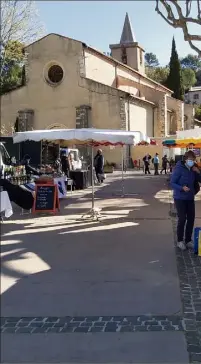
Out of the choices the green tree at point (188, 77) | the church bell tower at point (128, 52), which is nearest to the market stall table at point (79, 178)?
the church bell tower at point (128, 52)

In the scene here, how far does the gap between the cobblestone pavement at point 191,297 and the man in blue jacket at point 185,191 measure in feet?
1.14

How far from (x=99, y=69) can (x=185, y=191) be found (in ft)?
122

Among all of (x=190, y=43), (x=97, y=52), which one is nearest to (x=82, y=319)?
(x=190, y=43)

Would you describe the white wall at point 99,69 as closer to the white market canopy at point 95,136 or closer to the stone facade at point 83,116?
the stone facade at point 83,116

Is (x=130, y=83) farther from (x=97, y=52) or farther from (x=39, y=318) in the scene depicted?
(x=39, y=318)

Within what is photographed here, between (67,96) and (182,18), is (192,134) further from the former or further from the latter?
(67,96)

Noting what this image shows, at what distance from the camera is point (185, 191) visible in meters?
7.68

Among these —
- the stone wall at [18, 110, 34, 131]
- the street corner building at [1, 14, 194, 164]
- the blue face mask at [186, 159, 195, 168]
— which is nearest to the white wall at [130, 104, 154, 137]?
the street corner building at [1, 14, 194, 164]

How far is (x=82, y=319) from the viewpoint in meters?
4.59

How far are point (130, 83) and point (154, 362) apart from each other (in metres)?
46.5

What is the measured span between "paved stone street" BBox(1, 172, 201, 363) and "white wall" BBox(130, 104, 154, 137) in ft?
108

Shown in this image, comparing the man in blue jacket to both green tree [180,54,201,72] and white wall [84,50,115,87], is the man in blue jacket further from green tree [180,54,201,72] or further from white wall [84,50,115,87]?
white wall [84,50,115,87]

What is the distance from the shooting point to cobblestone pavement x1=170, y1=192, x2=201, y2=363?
403 cm

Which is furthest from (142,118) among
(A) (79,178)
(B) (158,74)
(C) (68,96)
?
(B) (158,74)
